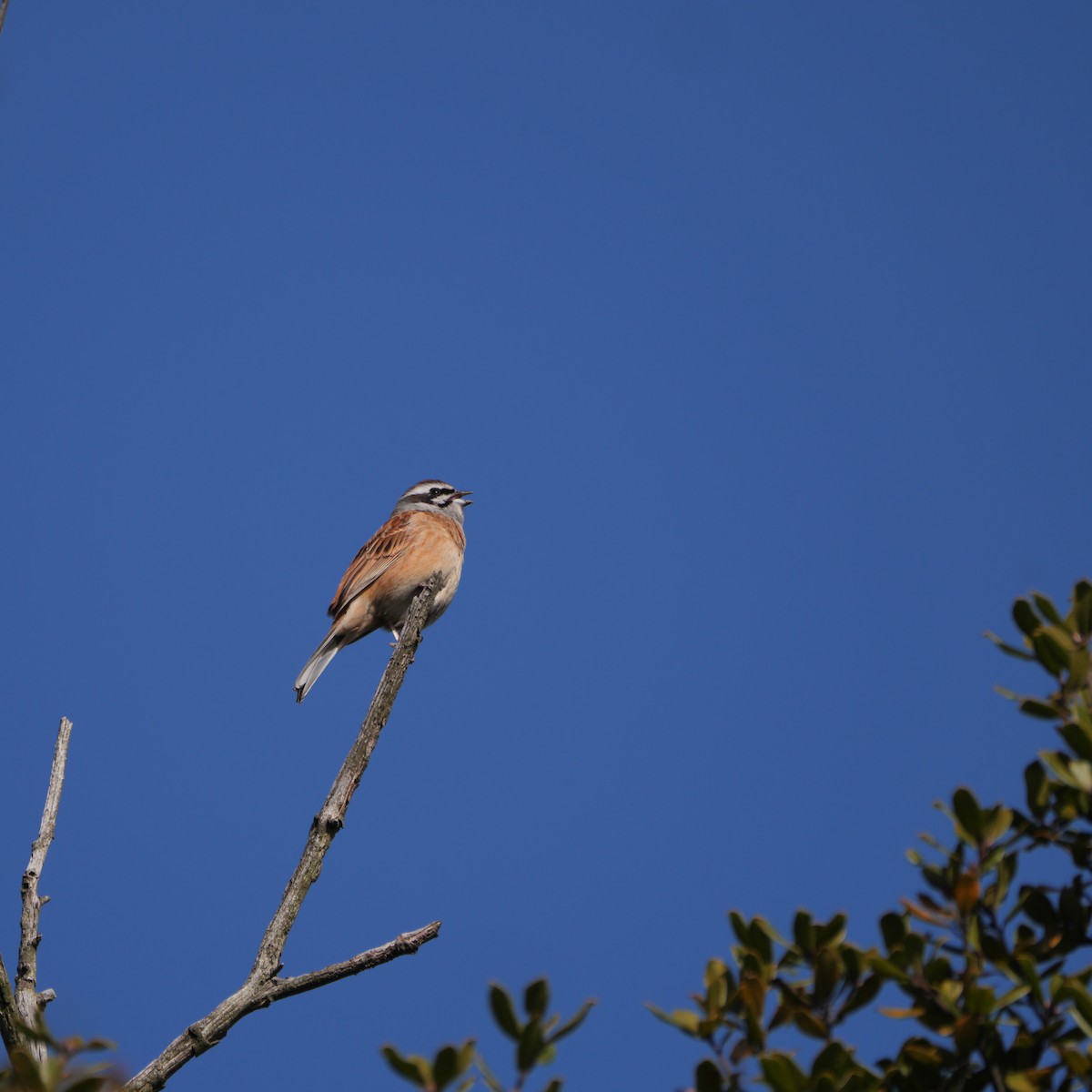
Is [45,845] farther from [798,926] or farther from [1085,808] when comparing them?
[1085,808]

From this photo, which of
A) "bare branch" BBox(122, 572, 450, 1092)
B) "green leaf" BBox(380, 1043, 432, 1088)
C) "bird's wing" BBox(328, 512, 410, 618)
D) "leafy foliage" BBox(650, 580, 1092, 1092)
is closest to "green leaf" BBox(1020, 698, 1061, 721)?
"leafy foliage" BBox(650, 580, 1092, 1092)

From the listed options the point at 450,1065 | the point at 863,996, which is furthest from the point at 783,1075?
the point at 450,1065

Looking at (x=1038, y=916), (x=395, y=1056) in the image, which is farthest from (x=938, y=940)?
(x=395, y=1056)

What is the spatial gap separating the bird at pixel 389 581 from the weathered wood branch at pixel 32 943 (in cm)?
504

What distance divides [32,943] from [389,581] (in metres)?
6.16

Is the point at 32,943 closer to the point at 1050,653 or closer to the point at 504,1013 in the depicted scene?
the point at 504,1013

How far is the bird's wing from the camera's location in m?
10.5

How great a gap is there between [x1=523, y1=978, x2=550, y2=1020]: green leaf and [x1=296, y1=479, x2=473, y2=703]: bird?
7.73 m

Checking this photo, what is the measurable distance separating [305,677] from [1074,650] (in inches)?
315

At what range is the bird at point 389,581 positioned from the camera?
10.3 meters

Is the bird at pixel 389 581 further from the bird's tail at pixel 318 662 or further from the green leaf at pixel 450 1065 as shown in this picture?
the green leaf at pixel 450 1065

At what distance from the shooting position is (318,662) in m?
10.2

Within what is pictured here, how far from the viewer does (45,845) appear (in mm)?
4703

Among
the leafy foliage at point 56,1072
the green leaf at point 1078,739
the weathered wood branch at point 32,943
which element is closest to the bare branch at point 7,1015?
the weathered wood branch at point 32,943
